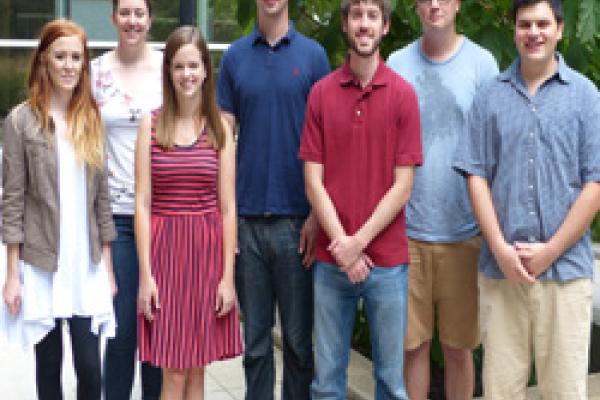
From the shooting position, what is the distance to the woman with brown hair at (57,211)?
3742mm

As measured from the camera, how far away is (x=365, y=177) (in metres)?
3.76

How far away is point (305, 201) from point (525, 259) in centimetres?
106

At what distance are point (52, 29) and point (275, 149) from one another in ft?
3.60

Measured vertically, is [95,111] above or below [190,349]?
above

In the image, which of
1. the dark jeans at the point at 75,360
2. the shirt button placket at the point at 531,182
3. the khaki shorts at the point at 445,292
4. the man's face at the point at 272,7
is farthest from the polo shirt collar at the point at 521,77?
the dark jeans at the point at 75,360

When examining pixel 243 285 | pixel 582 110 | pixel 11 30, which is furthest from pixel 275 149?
pixel 11 30

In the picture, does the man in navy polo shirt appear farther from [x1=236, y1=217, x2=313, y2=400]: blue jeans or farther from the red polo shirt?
the red polo shirt

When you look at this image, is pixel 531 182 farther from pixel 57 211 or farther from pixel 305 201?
pixel 57 211

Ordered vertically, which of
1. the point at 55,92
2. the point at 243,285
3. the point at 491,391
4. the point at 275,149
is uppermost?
the point at 55,92

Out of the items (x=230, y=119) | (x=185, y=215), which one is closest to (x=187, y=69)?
(x=230, y=119)

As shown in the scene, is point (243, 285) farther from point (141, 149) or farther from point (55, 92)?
point (55, 92)

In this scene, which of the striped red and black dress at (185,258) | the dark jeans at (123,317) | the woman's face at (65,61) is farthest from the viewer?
the dark jeans at (123,317)

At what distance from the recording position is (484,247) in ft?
12.6

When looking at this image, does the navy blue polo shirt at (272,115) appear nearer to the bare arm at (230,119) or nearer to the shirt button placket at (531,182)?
the bare arm at (230,119)
